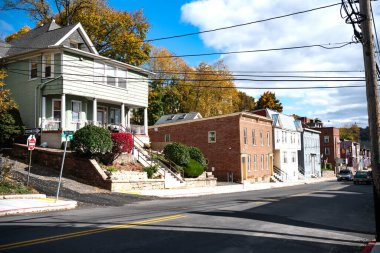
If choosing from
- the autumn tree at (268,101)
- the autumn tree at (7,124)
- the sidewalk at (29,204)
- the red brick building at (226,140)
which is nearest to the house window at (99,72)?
the autumn tree at (7,124)

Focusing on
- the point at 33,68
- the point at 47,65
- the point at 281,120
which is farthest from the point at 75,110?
the point at 281,120

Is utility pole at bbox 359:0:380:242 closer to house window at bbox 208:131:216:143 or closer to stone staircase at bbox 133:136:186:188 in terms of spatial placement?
stone staircase at bbox 133:136:186:188

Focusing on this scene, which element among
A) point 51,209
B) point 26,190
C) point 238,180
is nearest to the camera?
point 51,209

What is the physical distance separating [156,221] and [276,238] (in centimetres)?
386

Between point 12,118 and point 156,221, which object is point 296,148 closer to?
point 12,118

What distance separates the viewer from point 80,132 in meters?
22.9

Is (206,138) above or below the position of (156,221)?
above

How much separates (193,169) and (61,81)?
1194cm

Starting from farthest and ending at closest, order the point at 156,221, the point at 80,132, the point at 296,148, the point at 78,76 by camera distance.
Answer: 1. the point at 296,148
2. the point at 78,76
3. the point at 80,132
4. the point at 156,221

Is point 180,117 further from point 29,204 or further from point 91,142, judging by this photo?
point 29,204

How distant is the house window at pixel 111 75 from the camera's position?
31.5 metres

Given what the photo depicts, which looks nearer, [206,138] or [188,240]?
[188,240]

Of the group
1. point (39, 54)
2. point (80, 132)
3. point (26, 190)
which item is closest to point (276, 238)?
point (26, 190)

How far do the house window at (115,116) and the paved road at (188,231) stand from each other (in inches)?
770
